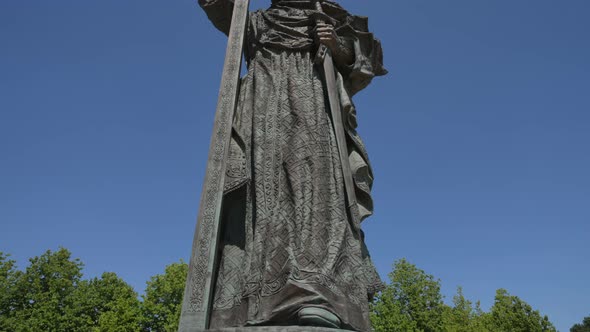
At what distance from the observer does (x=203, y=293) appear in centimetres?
403

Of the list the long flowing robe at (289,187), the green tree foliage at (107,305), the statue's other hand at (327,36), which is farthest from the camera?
the green tree foliage at (107,305)

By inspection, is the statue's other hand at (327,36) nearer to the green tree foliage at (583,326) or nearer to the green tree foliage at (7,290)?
the green tree foliage at (7,290)

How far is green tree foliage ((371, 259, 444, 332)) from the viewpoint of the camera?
26797 millimetres

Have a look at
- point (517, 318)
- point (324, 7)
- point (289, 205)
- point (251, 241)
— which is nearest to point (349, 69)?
point (324, 7)

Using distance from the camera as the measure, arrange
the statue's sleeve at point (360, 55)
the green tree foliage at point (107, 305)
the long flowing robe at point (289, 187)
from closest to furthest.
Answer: the long flowing robe at point (289, 187) → the statue's sleeve at point (360, 55) → the green tree foliage at point (107, 305)

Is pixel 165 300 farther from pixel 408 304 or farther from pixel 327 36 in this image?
pixel 327 36

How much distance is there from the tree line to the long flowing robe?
21.7 meters

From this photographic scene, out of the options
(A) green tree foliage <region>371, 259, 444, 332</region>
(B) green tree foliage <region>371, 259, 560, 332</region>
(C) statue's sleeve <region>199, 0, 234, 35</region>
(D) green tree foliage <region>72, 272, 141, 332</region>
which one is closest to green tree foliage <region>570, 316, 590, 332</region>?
(B) green tree foliage <region>371, 259, 560, 332</region>

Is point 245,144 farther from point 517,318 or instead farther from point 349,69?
point 517,318

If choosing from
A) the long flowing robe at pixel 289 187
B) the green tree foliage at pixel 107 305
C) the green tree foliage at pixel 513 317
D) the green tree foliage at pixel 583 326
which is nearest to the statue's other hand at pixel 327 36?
the long flowing robe at pixel 289 187

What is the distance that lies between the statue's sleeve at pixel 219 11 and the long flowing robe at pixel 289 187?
0.04 ft

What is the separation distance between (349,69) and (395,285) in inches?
1029

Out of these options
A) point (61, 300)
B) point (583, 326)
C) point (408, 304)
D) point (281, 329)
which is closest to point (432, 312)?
point (408, 304)

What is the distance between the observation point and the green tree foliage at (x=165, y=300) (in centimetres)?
2645
